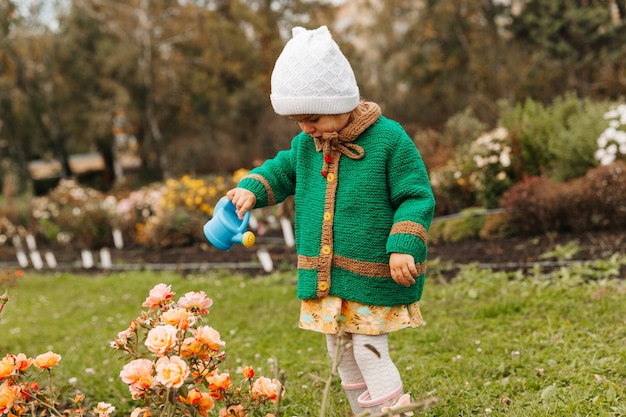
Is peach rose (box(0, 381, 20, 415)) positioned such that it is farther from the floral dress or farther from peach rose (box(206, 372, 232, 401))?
the floral dress

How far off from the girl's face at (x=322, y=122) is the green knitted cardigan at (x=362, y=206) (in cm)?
3

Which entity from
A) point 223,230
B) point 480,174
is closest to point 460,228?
point 480,174

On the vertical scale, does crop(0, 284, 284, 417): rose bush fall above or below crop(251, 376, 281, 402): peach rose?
above

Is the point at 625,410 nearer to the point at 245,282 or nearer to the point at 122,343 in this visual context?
the point at 122,343

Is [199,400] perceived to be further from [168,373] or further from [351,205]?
[351,205]

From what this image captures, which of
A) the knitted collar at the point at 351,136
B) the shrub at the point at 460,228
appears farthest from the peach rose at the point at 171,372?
the shrub at the point at 460,228

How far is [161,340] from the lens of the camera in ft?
5.78

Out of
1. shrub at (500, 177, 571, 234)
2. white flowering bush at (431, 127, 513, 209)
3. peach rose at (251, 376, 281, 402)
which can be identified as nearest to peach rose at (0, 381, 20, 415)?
peach rose at (251, 376, 281, 402)

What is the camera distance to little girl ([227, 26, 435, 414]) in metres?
2.11

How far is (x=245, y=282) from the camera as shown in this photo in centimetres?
624

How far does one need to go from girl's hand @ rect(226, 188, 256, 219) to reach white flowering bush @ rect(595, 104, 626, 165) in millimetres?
5130

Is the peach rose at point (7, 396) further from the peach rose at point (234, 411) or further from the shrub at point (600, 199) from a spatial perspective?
the shrub at point (600, 199)

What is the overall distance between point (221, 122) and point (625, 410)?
800 inches

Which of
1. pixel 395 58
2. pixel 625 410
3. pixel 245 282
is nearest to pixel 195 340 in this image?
pixel 625 410
